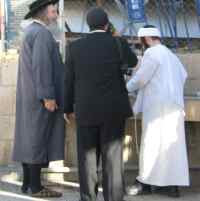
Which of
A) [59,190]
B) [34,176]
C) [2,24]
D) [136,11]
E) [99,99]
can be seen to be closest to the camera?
[99,99]

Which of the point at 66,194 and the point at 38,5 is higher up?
the point at 38,5

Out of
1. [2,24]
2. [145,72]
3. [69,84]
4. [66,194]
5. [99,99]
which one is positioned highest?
[2,24]

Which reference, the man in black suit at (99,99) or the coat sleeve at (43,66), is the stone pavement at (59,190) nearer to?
the man in black suit at (99,99)

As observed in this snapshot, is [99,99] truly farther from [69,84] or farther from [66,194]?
[66,194]

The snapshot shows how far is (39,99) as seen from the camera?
→ 576 centimetres

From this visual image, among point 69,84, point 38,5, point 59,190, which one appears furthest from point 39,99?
point 59,190

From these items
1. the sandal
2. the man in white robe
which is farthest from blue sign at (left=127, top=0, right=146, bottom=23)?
the sandal

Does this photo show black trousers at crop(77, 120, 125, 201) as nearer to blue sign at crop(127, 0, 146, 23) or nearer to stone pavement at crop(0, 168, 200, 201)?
stone pavement at crop(0, 168, 200, 201)

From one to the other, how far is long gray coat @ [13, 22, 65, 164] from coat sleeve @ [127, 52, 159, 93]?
0.70 m

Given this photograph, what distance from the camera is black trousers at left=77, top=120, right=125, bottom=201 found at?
5234mm

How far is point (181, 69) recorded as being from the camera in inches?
234

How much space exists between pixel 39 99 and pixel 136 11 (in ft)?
6.23

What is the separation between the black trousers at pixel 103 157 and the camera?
5234mm

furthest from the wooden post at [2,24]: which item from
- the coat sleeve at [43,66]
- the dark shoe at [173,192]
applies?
the dark shoe at [173,192]
